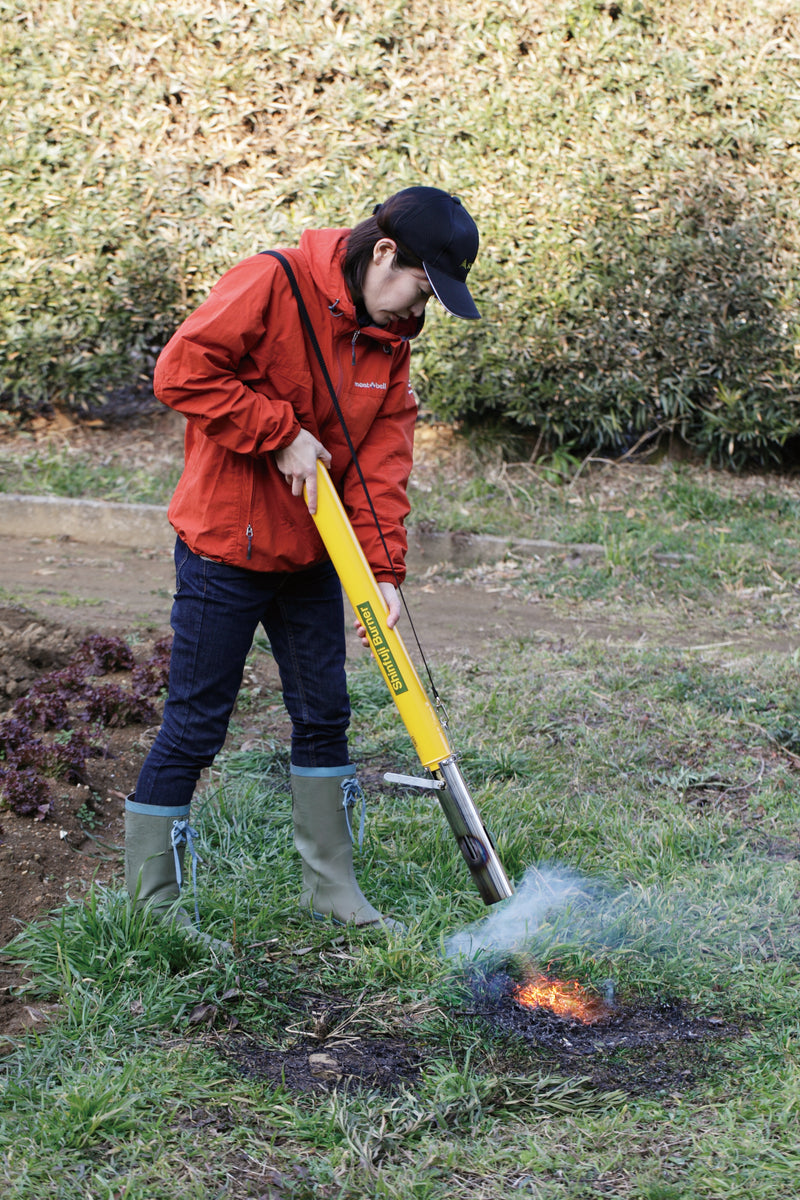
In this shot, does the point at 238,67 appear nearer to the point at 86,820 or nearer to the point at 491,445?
the point at 491,445

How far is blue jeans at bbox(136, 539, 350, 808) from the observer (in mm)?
2555

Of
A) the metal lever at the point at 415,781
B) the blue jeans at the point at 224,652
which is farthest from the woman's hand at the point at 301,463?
the metal lever at the point at 415,781

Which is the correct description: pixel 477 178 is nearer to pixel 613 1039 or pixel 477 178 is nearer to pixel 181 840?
pixel 181 840

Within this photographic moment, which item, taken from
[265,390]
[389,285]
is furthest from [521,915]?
[389,285]

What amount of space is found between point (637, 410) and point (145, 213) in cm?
351

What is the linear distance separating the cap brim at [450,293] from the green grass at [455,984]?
153 centimetres

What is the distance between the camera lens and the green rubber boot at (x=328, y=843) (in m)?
2.88

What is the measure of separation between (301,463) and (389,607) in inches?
17.7

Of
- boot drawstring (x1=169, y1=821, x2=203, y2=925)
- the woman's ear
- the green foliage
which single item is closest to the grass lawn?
boot drawstring (x1=169, y1=821, x2=203, y2=925)

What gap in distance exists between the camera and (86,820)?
3.32 metres

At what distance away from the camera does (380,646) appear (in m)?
2.62

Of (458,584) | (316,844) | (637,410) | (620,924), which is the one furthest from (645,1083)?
(637,410)

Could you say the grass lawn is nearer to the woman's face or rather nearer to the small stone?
the small stone

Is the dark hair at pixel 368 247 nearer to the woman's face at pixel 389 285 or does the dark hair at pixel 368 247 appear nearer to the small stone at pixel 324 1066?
the woman's face at pixel 389 285
